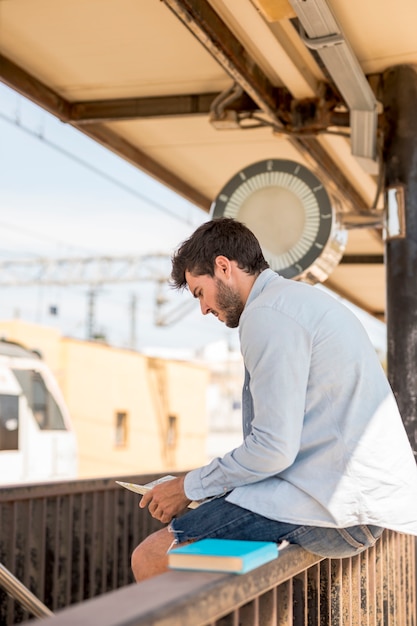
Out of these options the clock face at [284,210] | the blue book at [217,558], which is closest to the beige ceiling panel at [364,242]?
the clock face at [284,210]

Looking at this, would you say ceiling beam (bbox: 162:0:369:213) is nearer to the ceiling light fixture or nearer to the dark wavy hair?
the ceiling light fixture

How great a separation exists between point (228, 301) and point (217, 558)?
0.86m

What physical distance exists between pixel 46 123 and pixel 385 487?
6142 mm

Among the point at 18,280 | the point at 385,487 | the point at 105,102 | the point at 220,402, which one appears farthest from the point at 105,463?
the point at 220,402

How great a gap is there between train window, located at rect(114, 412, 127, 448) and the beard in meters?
27.4

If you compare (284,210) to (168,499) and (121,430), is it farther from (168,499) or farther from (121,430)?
(121,430)

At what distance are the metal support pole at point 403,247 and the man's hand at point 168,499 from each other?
7.17 feet

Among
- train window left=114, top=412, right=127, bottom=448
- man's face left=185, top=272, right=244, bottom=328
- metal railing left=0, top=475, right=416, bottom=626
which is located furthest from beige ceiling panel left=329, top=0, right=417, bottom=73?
train window left=114, top=412, right=127, bottom=448

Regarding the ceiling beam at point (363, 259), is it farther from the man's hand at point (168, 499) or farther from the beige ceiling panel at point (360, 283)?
the man's hand at point (168, 499)

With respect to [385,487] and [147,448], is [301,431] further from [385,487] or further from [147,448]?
[147,448]

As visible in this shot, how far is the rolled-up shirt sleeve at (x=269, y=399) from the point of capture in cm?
199

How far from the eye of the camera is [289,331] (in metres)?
2.05

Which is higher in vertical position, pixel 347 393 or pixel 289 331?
pixel 289 331

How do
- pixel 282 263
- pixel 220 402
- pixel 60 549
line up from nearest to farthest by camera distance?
pixel 60 549, pixel 282 263, pixel 220 402
